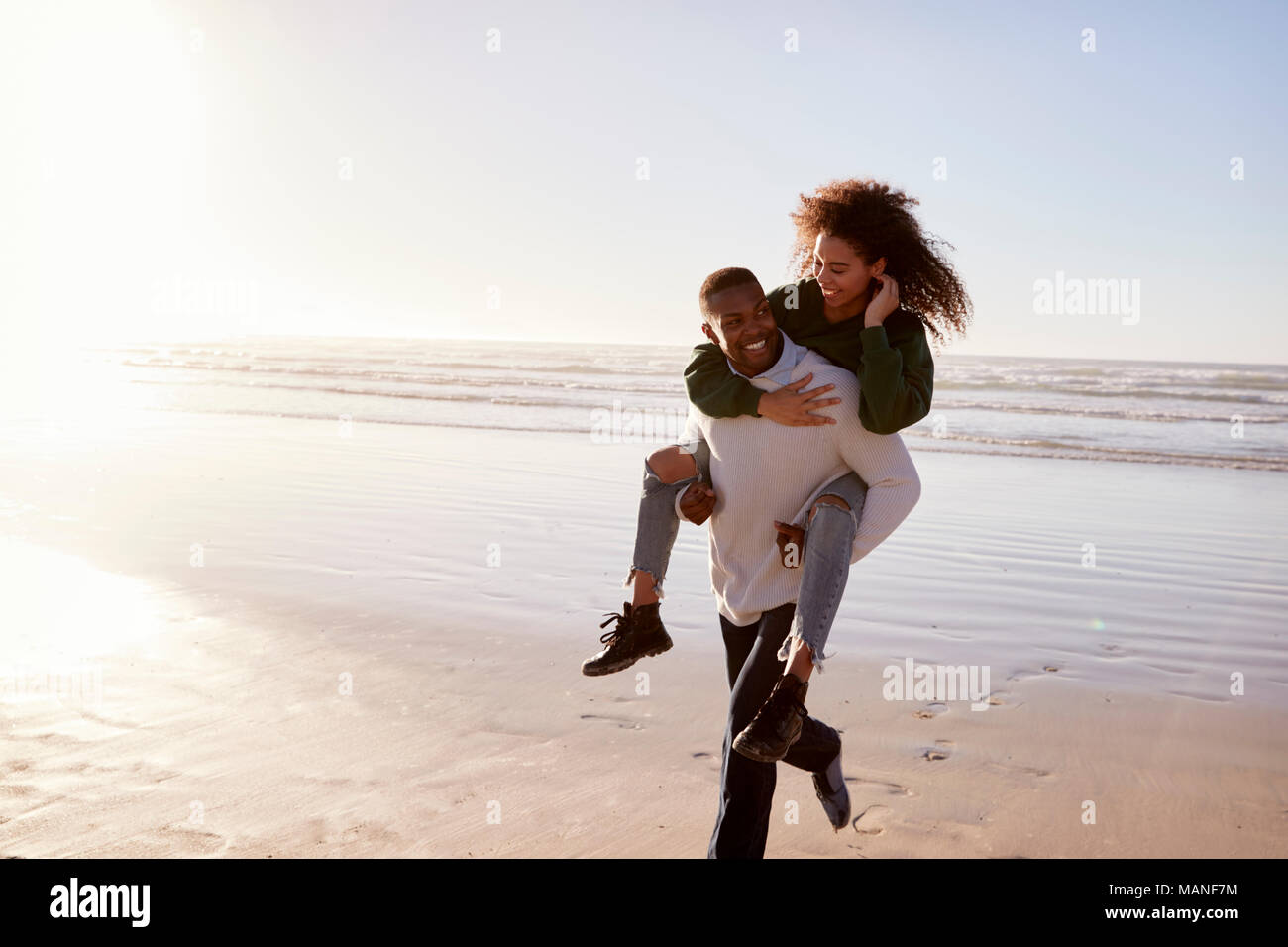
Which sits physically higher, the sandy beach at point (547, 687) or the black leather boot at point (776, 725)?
the black leather boot at point (776, 725)

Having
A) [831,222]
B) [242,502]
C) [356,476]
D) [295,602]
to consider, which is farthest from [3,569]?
[831,222]

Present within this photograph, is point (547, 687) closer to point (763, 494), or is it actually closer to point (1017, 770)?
point (1017, 770)

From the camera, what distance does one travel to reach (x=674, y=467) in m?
3.26

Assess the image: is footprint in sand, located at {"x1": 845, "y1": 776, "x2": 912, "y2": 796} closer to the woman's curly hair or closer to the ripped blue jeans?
the ripped blue jeans

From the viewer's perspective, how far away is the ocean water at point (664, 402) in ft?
54.0

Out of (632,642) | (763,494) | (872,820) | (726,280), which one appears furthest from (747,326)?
(872,820)

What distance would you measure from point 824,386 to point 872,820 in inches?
69.7

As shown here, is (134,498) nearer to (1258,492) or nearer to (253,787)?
(253,787)

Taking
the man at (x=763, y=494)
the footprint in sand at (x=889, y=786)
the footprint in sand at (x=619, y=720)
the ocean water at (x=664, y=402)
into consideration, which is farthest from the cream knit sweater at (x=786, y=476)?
the ocean water at (x=664, y=402)

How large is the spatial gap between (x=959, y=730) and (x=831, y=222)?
2560 millimetres

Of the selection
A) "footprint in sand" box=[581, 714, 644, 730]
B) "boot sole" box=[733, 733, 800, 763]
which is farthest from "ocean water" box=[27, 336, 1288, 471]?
"boot sole" box=[733, 733, 800, 763]

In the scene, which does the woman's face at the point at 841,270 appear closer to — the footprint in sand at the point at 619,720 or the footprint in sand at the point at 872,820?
the footprint in sand at the point at 872,820

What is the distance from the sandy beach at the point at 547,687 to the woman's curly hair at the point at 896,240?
182 centimetres
